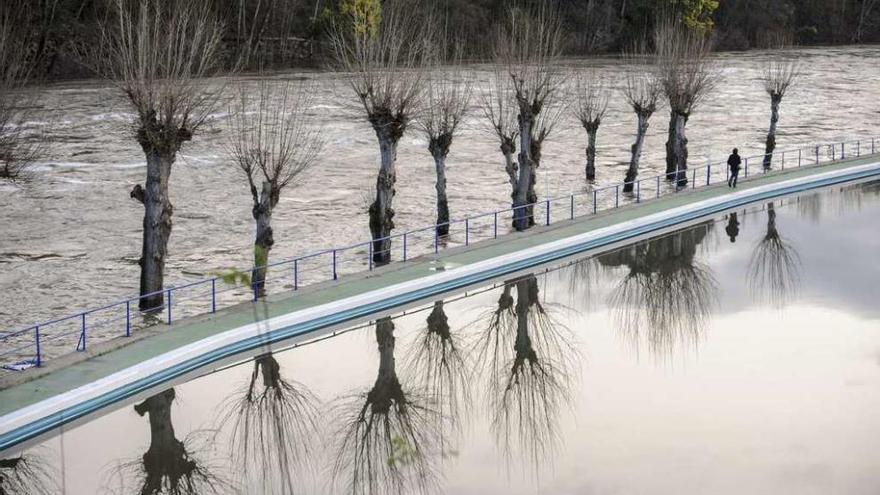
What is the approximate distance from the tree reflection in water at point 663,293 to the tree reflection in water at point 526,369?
1698mm

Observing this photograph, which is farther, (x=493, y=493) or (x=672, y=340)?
(x=672, y=340)

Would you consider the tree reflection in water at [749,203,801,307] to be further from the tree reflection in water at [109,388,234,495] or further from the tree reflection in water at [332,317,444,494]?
the tree reflection in water at [109,388,234,495]

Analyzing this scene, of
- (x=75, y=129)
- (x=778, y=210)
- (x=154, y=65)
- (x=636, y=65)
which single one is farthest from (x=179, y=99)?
(x=636, y=65)

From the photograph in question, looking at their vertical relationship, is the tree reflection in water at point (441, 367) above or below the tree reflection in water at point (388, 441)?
above

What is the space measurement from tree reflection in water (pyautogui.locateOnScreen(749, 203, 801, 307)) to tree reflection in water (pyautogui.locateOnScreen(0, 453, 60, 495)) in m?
17.4

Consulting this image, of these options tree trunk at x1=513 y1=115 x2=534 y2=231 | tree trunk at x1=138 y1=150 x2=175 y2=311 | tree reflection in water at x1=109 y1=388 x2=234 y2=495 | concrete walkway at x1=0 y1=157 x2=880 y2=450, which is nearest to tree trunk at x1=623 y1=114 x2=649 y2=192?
concrete walkway at x1=0 y1=157 x2=880 y2=450

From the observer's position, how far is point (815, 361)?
2728 centimetres

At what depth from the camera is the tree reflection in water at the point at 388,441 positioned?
21281 mm

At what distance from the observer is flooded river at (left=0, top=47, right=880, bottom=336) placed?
132 feet

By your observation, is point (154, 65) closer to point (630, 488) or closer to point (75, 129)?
point (630, 488)

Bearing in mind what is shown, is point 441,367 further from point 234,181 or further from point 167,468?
point 234,181

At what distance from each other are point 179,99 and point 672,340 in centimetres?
1176

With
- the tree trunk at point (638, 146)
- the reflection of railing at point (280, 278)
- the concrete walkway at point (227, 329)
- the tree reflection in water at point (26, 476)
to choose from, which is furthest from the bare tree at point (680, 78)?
the tree reflection in water at point (26, 476)

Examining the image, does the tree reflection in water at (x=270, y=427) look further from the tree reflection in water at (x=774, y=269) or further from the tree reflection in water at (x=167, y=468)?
the tree reflection in water at (x=774, y=269)
